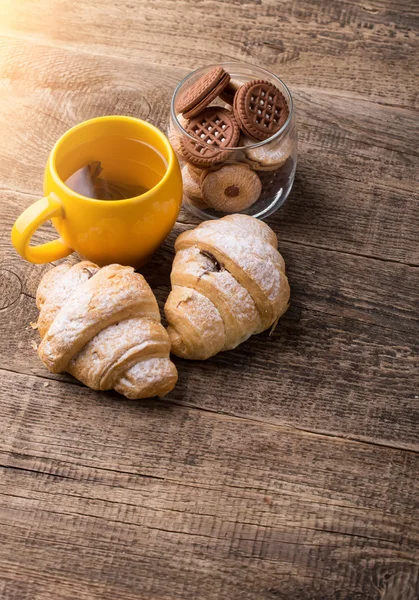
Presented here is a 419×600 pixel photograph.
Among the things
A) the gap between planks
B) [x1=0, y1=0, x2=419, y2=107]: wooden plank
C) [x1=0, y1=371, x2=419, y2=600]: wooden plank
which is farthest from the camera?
[x1=0, y1=0, x2=419, y2=107]: wooden plank

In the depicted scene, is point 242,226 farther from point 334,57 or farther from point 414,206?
point 334,57

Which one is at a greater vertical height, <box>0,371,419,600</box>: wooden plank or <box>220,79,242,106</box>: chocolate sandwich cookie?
<box>220,79,242,106</box>: chocolate sandwich cookie

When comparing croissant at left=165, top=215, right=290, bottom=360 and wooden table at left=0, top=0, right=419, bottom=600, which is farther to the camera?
croissant at left=165, top=215, right=290, bottom=360

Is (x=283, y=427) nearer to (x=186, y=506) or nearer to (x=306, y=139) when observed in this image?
(x=186, y=506)

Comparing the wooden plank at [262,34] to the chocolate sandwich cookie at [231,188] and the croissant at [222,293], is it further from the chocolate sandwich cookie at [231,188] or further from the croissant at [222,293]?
the croissant at [222,293]

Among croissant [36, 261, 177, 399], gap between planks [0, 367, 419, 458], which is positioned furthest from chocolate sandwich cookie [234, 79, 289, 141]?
gap between planks [0, 367, 419, 458]

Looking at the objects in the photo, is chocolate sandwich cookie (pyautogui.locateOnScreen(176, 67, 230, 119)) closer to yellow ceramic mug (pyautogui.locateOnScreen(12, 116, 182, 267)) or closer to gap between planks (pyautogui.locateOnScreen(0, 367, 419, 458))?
yellow ceramic mug (pyautogui.locateOnScreen(12, 116, 182, 267))

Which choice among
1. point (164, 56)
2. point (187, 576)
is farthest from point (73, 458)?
point (164, 56)
